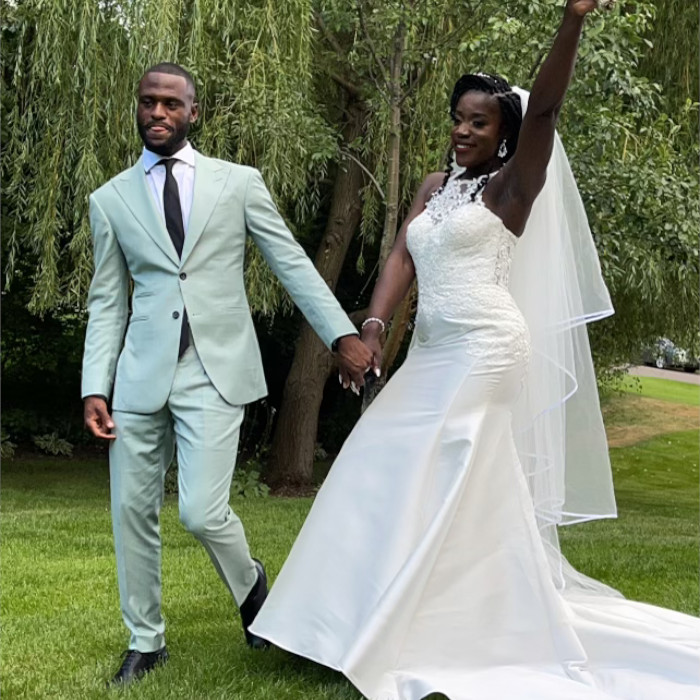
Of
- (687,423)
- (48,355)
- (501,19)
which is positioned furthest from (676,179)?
(687,423)

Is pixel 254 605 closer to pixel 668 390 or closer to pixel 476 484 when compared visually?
pixel 476 484

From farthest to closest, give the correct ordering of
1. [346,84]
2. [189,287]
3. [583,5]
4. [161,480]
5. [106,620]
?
1. [346,84]
2. [106,620]
3. [161,480]
4. [189,287]
5. [583,5]

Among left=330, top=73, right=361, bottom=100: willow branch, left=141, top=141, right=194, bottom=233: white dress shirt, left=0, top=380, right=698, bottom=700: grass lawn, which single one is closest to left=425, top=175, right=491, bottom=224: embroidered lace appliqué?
left=141, top=141, right=194, bottom=233: white dress shirt

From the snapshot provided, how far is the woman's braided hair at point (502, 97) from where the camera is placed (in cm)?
379

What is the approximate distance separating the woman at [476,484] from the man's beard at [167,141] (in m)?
0.94

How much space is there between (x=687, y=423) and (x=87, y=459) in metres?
15.1

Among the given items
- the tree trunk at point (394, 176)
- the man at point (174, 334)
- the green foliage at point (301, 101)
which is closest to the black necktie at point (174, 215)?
the man at point (174, 334)

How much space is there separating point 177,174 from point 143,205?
7.6 inches

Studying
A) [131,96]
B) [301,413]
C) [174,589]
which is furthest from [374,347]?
[301,413]

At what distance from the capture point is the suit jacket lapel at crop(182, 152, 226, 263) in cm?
364

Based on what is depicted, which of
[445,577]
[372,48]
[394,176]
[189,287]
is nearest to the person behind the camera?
[445,577]

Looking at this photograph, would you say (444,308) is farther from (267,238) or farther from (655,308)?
(655,308)

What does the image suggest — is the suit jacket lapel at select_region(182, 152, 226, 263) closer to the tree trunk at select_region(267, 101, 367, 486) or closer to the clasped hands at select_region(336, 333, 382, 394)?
the clasped hands at select_region(336, 333, 382, 394)

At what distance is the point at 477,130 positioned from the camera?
3.82 meters
